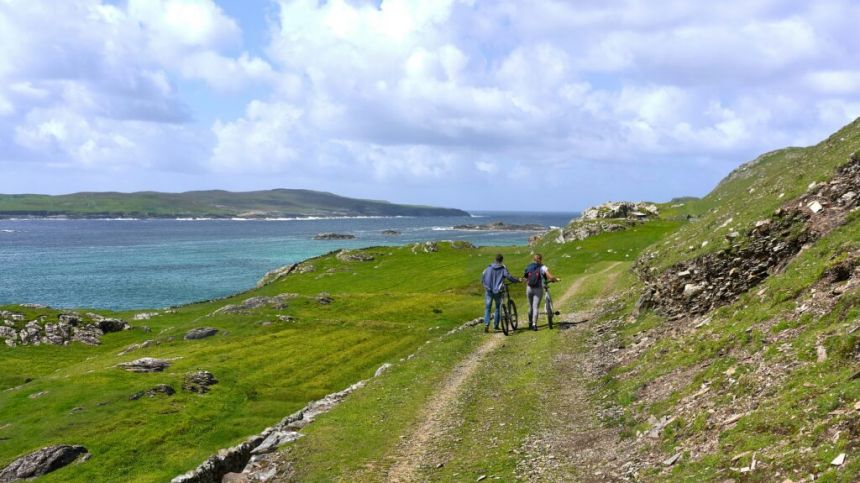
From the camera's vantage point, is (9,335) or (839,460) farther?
(9,335)

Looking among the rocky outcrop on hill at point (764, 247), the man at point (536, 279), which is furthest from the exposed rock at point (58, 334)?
the rocky outcrop on hill at point (764, 247)

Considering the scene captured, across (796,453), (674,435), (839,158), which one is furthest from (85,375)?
(839,158)

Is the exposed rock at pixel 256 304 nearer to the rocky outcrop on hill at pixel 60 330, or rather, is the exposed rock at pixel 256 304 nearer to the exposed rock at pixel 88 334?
the exposed rock at pixel 88 334

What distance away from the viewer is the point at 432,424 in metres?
20.2

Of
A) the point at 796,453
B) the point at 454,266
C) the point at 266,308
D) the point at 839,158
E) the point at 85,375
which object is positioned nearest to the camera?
the point at 796,453

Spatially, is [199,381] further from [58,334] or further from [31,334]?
[58,334]

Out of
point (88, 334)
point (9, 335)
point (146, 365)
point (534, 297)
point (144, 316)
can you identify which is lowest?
point (144, 316)

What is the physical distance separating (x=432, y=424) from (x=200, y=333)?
1405 inches

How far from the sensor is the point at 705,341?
19.9 meters

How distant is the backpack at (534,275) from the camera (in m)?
33.8

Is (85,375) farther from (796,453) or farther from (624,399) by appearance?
(796,453)

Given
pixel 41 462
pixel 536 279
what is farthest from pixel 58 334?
pixel 536 279

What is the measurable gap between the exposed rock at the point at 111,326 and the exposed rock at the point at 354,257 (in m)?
57.3

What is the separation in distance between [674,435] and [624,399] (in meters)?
4.39
